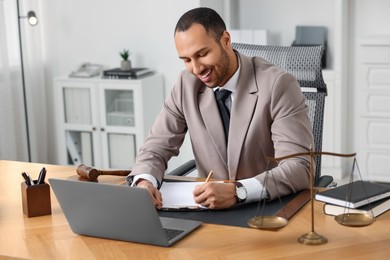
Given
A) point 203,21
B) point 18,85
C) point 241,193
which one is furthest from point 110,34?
point 241,193

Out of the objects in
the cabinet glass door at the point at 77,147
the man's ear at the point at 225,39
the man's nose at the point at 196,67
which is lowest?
the cabinet glass door at the point at 77,147

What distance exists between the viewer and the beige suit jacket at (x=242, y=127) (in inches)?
101

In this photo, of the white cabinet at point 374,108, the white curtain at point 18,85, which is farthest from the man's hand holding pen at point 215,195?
the white curtain at point 18,85

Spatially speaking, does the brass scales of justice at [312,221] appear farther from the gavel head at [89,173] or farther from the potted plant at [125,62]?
the potted plant at [125,62]

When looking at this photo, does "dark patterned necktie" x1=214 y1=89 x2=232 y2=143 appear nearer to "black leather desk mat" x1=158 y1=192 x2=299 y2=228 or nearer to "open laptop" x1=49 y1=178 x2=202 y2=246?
"black leather desk mat" x1=158 y1=192 x2=299 y2=228

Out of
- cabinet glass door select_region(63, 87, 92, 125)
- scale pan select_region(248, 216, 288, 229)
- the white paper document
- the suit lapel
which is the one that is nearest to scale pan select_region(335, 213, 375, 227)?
scale pan select_region(248, 216, 288, 229)

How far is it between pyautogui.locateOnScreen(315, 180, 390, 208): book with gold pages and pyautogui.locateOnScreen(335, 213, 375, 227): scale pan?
0.31 ft

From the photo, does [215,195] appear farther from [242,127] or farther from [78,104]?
[78,104]

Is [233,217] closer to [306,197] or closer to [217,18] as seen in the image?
[306,197]

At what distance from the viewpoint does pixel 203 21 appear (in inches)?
99.2

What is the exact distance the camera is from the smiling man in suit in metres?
2.49

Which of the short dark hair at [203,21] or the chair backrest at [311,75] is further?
the chair backrest at [311,75]

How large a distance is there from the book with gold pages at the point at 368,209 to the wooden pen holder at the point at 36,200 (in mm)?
874

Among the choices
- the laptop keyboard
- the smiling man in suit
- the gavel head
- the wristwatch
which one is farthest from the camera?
the gavel head
